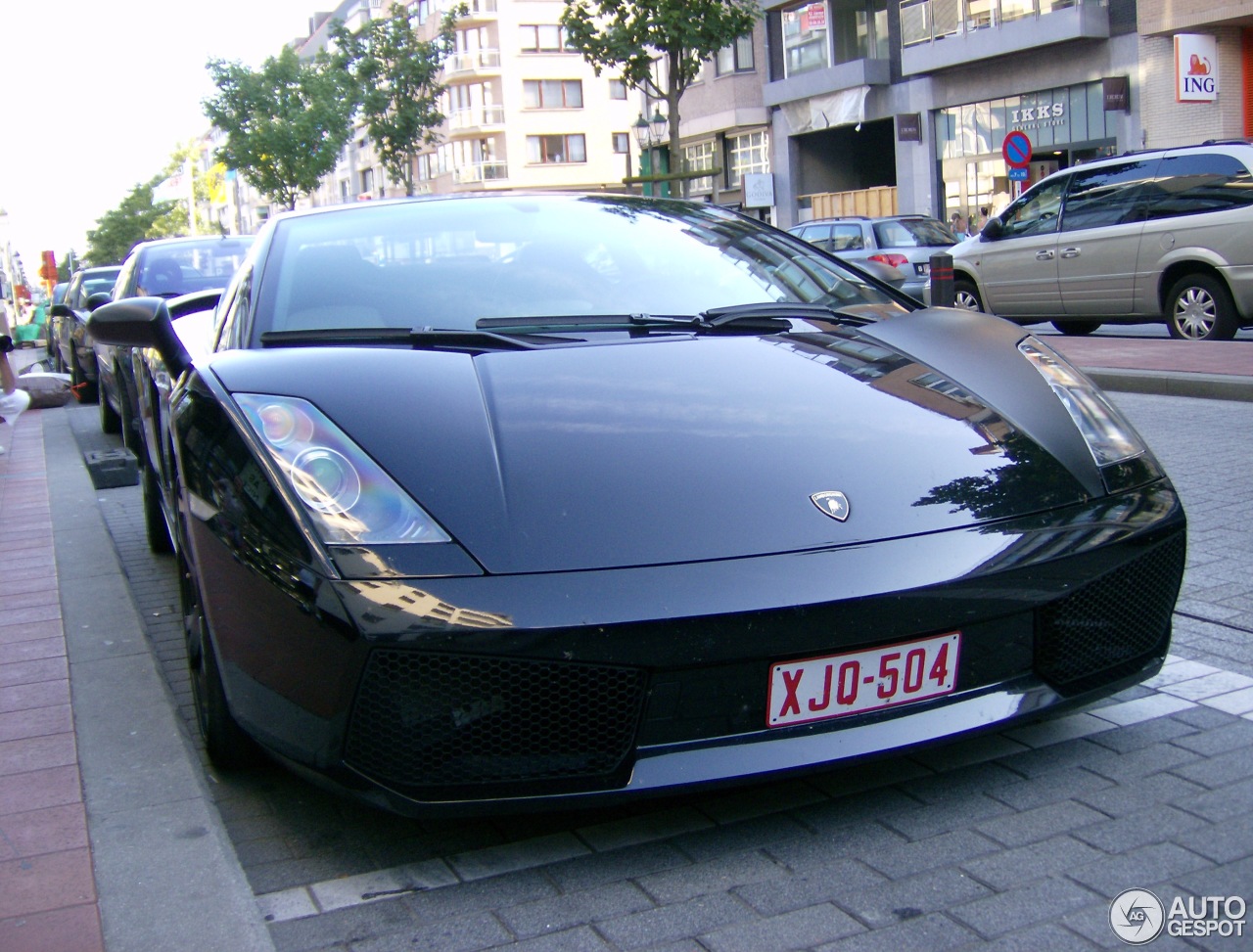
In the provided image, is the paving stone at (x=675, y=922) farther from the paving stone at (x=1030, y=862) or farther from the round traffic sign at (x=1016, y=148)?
the round traffic sign at (x=1016, y=148)

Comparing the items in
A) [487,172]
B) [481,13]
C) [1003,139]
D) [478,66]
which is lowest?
[1003,139]

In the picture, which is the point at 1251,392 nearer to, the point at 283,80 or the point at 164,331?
the point at 164,331

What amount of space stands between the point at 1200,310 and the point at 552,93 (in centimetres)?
5775

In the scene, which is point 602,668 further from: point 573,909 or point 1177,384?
point 1177,384

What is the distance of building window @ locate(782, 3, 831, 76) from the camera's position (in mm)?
33344

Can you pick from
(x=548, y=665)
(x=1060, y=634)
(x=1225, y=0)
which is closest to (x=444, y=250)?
(x=548, y=665)

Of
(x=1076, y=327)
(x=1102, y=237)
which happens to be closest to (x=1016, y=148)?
(x=1076, y=327)

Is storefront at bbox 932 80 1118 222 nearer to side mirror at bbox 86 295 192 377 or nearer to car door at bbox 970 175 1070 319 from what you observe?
car door at bbox 970 175 1070 319

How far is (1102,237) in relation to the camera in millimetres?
12477

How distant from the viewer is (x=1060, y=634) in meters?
2.54

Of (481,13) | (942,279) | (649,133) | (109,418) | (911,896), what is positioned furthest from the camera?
(481,13)

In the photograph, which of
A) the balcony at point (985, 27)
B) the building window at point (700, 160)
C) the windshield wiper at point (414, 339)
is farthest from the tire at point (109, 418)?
the building window at point (700, 160)

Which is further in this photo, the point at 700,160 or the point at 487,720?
the point at 700,160

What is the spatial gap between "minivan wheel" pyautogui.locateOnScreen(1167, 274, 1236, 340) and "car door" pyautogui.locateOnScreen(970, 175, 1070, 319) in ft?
4.07
